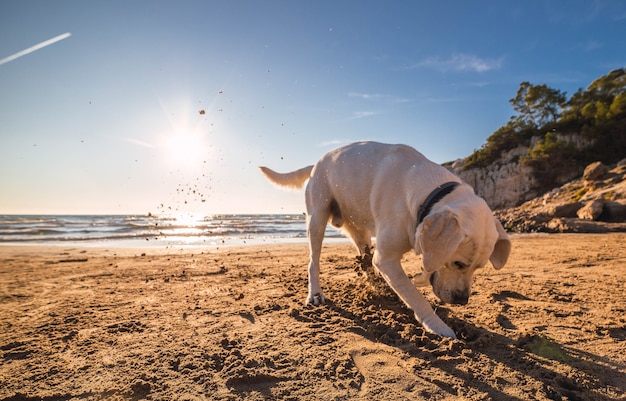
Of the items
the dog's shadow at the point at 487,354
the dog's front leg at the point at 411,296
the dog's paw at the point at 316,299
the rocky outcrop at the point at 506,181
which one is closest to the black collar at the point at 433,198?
the dog's front leg at the point at 411,296

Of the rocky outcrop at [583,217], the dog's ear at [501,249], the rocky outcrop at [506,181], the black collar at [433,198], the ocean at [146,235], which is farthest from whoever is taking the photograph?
the rocky outcrop at [506,181]

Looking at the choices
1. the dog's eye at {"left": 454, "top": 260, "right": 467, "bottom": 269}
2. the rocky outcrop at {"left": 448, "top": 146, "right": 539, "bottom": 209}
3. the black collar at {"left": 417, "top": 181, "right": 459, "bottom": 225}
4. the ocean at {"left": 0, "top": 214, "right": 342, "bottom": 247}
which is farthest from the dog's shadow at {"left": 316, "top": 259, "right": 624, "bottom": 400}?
the rocky outcrop at {"left": 448, "top": 146, "right": 539, "bottom": 209}

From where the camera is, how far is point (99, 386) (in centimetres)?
213

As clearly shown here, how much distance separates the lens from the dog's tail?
216 inches

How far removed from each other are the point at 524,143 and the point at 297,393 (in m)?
42.0

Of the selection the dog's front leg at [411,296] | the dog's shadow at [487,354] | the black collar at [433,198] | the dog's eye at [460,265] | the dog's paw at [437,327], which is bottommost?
the dog's shadow at [487,354]

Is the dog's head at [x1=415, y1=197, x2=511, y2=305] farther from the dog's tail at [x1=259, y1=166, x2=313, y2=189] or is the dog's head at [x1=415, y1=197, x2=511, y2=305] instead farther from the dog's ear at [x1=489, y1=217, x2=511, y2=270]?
the dog's tail at [x1=259, y1=166, x2=313, y2=189]

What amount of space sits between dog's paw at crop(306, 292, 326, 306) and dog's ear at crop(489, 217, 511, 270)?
1.80m

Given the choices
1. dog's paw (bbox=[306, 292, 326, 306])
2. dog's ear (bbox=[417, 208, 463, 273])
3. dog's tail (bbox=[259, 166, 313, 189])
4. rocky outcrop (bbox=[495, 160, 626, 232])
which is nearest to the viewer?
dog's ear (bbox=[417, 208, 463, 273])

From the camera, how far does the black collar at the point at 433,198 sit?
9.17 ft

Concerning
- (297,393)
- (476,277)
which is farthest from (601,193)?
(297,393)

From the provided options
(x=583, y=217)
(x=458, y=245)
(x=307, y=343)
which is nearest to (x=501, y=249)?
(x=458, y=245)

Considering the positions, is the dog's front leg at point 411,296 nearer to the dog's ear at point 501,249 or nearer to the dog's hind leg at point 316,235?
the dog's ear at point 501,249

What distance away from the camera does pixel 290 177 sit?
5633 millimetres
